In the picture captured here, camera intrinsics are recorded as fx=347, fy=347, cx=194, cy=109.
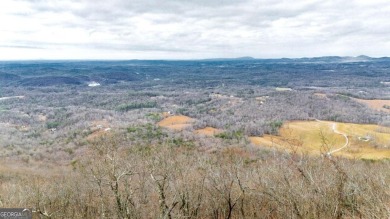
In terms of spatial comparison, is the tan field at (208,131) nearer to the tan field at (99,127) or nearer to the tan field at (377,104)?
the tan field at (99,127)

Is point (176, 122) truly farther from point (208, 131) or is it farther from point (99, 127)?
point (99, 127)

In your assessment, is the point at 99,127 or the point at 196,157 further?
the point at 99,127

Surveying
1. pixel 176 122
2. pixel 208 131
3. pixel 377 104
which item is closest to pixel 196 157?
pixel 208 131

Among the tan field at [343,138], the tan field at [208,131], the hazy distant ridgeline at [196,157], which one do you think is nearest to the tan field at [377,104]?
the hazy distant ridgeline at [196,157]

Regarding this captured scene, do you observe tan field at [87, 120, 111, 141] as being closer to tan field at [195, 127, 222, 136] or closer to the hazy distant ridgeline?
the hazy distant ridgeline

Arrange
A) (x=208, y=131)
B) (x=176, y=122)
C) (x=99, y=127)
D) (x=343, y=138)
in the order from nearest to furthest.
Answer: (x=343, y=138)
(x=208, y=131)
(x=99, y=127)
(x=176, y=122)

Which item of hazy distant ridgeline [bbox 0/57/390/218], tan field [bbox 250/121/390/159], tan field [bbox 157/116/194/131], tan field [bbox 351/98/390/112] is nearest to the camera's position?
hazy distant ridgeline [bbox 0/57/390/218]

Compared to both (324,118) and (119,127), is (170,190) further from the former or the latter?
(324,118)

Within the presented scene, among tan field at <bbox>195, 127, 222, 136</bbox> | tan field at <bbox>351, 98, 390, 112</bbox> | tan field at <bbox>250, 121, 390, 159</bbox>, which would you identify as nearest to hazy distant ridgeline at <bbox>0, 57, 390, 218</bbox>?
tan field at <bbox>195, 127, 222, 136</bbox>
